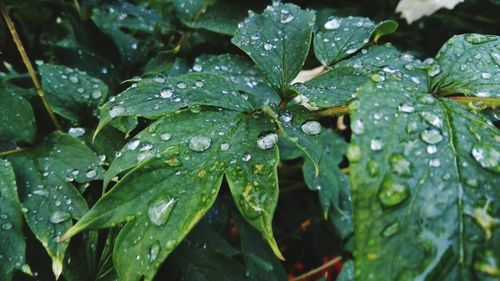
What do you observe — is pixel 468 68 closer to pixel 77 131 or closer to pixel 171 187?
pixel 171 187

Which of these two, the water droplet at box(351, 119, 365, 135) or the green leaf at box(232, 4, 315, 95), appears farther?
the green leaf at box(232, 4, 315, 95)

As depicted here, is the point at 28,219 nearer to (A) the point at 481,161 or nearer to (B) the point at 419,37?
(A) the point at 481,161

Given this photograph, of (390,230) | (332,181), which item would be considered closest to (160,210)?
(390,230)

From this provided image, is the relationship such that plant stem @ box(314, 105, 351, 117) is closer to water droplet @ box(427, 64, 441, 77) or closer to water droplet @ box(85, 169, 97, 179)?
water droplet @ box(427, 64, 441, 77)

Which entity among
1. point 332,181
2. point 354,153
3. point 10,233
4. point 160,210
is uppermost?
point 354,153

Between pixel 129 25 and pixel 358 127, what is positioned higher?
pixel 358 127

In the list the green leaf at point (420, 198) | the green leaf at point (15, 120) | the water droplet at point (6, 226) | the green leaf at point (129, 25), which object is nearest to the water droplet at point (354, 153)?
the green leaf at point (420, 198)

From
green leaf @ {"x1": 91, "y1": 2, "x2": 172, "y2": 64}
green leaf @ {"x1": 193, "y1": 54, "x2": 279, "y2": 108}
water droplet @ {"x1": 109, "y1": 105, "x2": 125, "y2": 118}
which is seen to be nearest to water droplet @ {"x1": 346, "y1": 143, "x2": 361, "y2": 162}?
water droplet @ {"x1": 109, "y1": 105, "x2": 125, "y2": 118}
